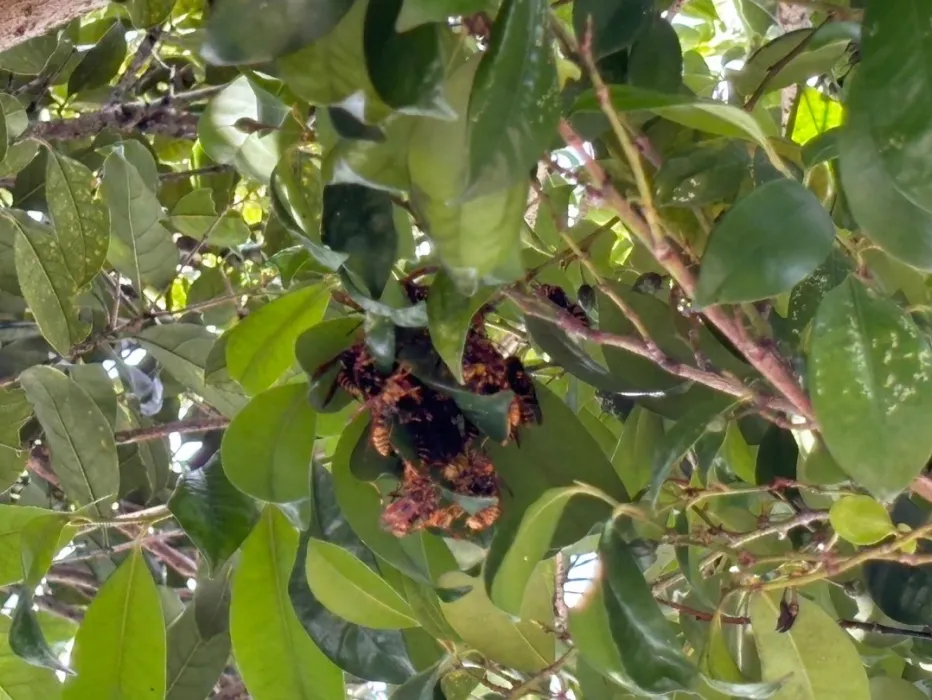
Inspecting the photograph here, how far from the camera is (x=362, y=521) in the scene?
0.49 m

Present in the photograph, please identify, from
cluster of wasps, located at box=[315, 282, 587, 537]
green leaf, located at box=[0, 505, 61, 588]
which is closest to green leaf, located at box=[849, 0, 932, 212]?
cluster of wasps, located at box=[315, 282, 587, 537]

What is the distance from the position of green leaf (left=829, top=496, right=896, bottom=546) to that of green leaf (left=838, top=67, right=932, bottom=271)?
0.62 ft

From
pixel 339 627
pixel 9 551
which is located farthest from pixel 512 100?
pixel 9 551

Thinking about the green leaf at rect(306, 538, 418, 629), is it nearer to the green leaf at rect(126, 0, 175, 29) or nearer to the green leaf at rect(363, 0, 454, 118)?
the green leaf at rect(363, 0, 454, 118)

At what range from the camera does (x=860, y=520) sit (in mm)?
465

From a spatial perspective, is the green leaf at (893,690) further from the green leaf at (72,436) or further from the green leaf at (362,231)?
the green leaf at (72,436)

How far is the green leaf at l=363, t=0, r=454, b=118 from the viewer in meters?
0.29

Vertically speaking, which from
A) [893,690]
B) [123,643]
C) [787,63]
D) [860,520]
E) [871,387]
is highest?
[787,63]

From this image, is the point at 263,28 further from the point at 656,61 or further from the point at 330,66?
the point at 656,61

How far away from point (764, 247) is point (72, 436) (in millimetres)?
632

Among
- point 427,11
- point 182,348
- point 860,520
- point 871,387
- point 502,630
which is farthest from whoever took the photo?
point 182,348

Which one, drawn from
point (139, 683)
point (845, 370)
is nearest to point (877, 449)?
point (845, 370)

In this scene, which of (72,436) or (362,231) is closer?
(362,231)

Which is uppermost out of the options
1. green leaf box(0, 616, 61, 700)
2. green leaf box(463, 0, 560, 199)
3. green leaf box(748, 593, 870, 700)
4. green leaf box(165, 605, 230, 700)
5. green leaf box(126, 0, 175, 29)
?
green leaf box(463, 0, 560, 199)
